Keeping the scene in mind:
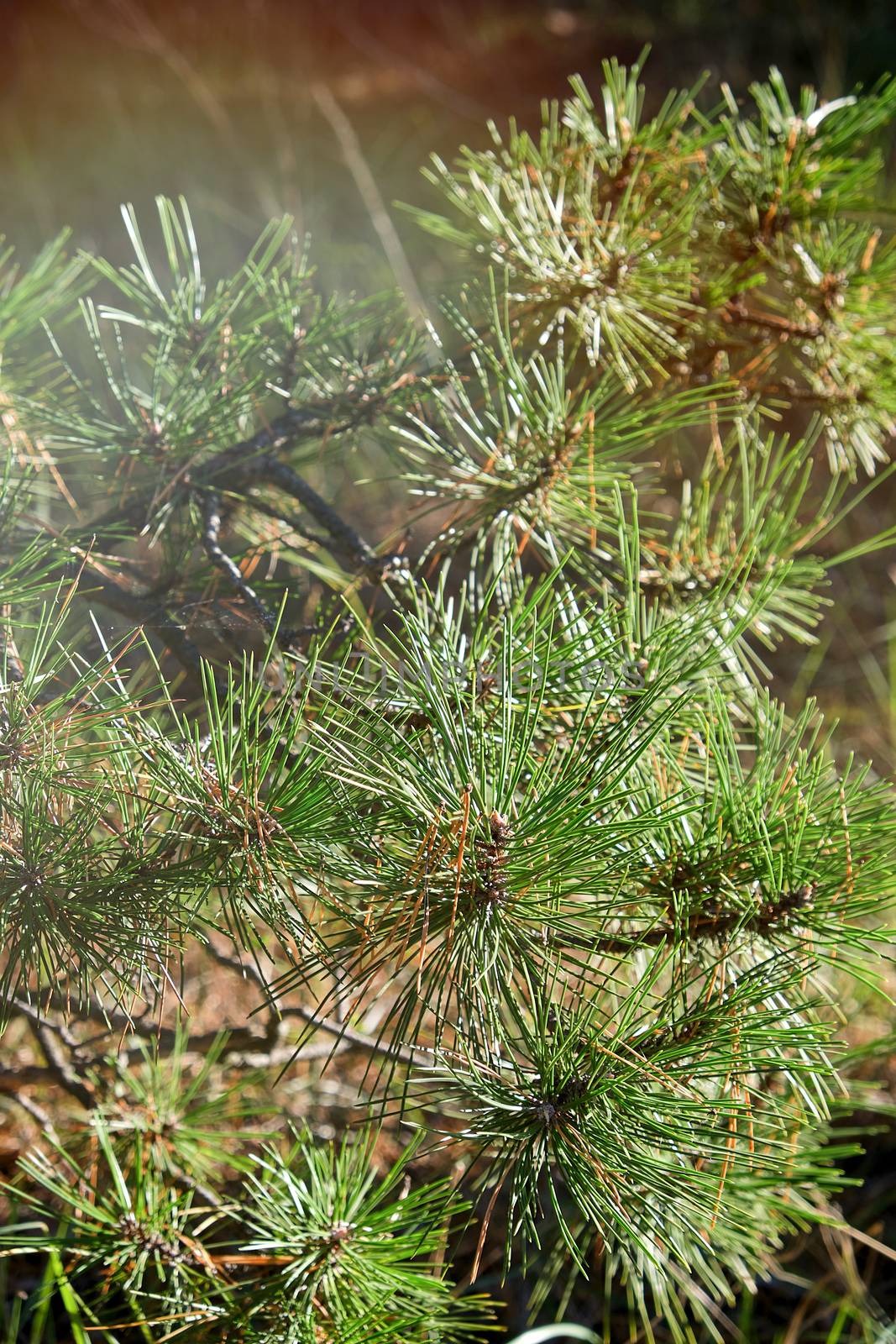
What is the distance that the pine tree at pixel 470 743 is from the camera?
44cm

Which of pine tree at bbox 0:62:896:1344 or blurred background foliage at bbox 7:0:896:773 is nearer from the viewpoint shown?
pine tree at bbox 0:62:896:1344

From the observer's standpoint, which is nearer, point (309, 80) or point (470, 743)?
point (470, 743)

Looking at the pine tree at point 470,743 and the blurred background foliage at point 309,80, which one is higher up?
the blurred background foliage at point 309,80

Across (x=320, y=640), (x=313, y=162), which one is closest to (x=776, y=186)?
(x=320, y=640)

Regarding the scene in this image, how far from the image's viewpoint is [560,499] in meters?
0.59

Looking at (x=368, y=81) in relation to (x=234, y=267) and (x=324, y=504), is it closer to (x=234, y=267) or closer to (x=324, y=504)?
(x=234, y=267)

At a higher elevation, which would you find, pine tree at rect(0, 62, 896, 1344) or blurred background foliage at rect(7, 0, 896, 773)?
blurred background foliage at rect(7, 0, 896, 773)

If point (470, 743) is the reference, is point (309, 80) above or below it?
above

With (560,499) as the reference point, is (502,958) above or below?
below

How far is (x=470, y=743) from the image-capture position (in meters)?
0.45

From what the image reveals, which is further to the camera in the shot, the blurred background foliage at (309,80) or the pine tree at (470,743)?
the blurred background foliage at (309,80)

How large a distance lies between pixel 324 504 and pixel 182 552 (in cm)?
10

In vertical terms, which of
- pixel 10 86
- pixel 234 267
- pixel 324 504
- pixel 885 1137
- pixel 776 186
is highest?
pixel 10 86

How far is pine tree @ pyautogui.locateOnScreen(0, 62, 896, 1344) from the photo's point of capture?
444mm
